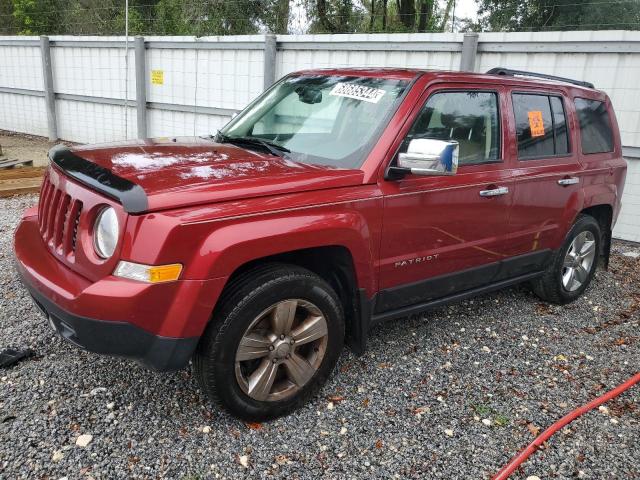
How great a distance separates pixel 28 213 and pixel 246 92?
692cm

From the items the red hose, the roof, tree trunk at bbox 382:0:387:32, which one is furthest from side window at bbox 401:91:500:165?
tree trunk at bbox 382:0:387:32

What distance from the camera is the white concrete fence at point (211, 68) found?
651 centimetres

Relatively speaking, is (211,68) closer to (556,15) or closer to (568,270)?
(568,270)

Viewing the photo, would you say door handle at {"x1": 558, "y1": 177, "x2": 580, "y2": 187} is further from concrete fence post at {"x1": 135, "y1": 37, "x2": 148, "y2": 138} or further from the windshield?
concrete fence post at {"x1": 135, "y1": 37, "x2": 148, "y2": 138}

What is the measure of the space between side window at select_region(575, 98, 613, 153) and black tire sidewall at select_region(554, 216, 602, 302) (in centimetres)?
61

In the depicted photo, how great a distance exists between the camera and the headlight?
7.89ft

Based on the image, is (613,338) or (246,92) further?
(246,92)

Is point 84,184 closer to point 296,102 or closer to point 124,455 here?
point 124,455

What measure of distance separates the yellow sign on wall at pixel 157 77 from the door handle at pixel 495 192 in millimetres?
9005

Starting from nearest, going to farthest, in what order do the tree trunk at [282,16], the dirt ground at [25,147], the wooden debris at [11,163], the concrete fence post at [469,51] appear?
the concrete fence post at [469,51], the wooden debris at [11,163], the dirt ground at [25,147], the tree trunk at [282,16]

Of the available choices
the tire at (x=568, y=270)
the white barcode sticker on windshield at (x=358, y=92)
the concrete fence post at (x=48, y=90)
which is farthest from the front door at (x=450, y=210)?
the concrete fence post at (x=48, y=90)

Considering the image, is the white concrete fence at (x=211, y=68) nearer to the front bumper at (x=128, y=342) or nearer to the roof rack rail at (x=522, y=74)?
the roof rack rail at (x=522, y=74)

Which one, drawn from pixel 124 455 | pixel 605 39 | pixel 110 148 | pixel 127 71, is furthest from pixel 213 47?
pixel 124 455

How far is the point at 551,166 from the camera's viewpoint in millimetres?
4047
